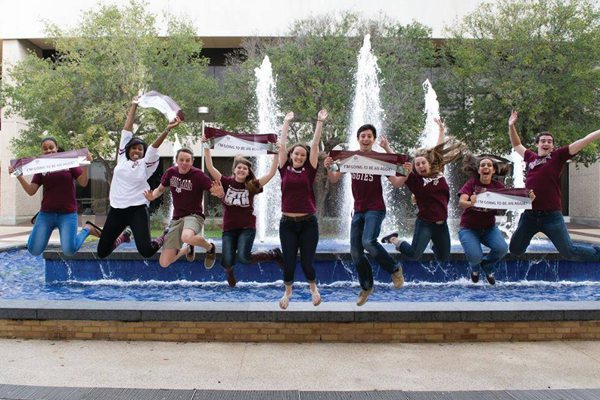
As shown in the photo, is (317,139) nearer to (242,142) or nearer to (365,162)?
(365,162)

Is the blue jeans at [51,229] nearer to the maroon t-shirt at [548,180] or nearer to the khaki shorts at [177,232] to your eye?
the khaki shorts at [177,232]

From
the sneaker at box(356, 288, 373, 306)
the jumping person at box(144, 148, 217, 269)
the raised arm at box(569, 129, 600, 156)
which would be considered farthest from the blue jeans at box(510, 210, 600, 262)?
the jumping person at box(144, 148, 217, 269)

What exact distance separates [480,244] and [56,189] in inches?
234

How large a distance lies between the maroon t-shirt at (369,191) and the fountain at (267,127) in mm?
15981

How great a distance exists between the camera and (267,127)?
79.0 feet

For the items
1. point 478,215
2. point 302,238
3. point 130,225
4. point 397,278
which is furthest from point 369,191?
point 130,225

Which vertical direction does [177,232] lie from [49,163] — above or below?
below

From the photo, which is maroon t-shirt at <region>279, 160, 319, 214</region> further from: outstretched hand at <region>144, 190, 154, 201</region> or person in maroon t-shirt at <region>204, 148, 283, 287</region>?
outstretched hand at <region>144, 190, 154, 201</region>

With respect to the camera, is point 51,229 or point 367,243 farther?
point 51,229

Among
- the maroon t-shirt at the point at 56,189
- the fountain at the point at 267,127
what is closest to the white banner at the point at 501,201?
the maroon t-shirt at the point at 56,189

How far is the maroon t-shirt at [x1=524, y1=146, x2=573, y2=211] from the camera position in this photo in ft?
24.1

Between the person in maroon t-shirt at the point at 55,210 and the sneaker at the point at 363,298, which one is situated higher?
the person in maroon t-shirt at the point at 55,210

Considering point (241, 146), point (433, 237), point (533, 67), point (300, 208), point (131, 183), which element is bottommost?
point (433, 237)

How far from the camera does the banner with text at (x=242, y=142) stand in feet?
22.9
